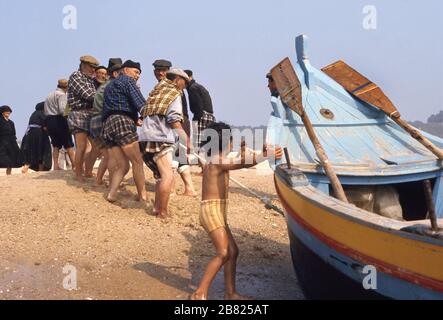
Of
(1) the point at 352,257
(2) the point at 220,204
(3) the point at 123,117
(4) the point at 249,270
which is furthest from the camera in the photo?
(3) the point at 123,117

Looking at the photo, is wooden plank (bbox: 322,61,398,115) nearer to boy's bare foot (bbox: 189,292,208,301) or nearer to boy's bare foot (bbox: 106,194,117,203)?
boy's bare foot (bbox: 106,194,117,203)

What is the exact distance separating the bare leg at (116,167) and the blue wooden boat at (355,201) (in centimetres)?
178

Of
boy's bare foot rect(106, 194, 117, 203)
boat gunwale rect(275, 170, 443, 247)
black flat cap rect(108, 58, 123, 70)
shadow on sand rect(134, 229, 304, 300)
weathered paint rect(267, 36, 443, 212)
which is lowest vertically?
shadow on sand rect(134, 229, 304, 300)

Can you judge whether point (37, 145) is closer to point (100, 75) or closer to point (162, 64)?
point (100, 75)

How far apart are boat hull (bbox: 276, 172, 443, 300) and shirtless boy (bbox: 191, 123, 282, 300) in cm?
49

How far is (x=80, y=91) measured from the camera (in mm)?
7336

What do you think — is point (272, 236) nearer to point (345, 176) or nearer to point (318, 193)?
point (345, 176)

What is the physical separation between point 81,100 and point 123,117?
1.01 metres

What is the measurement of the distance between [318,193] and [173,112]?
7.99ft

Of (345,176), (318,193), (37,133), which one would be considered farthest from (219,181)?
(37,133)

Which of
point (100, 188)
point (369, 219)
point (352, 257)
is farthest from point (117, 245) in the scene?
point (369, 219)

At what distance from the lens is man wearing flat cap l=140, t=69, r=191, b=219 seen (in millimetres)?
6305

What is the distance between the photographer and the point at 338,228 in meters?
3.84

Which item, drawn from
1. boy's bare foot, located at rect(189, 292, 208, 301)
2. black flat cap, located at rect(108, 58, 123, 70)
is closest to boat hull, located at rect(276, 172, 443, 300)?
boy's bare foot, located at rect(189, 292, 208, 301)
